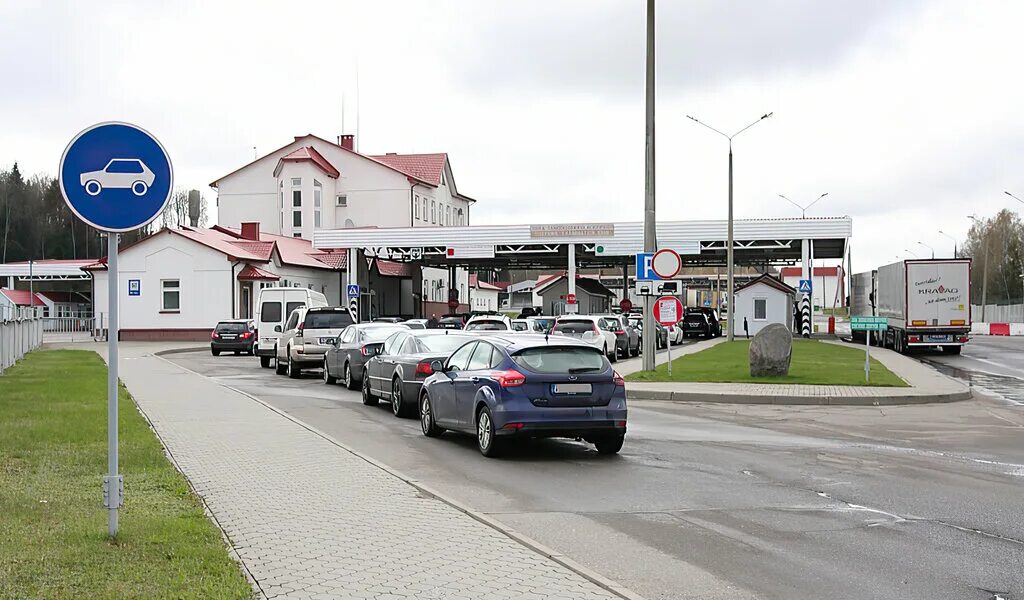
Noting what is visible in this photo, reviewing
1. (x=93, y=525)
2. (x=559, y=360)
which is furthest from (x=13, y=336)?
(x=93, y=525)

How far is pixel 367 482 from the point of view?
10125 mm

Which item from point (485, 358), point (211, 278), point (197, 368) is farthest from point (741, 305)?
Answer: point (485, 358)

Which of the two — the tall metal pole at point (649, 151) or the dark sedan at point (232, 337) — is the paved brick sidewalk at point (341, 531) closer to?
the tall metal pole at point (649, 151)

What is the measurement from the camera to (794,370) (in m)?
26.9

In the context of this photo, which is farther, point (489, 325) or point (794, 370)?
point (489, 325)

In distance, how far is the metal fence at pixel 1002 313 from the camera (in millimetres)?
81250

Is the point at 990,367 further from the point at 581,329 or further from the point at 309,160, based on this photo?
the point at 309,160

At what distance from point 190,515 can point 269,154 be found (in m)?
76.0

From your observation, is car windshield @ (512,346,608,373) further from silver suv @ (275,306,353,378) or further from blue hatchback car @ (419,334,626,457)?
silver suv @ (275,306,353,378)

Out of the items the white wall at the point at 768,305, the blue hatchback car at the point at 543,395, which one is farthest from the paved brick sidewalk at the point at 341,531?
the white wall at the point at 768,305

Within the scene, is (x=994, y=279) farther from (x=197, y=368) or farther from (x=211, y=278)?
(x=197, y=368)

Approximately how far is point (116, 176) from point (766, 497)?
6.46 meters

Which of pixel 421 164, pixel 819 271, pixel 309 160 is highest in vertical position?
pixel 421 164

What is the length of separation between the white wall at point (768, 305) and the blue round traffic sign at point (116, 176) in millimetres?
52680
